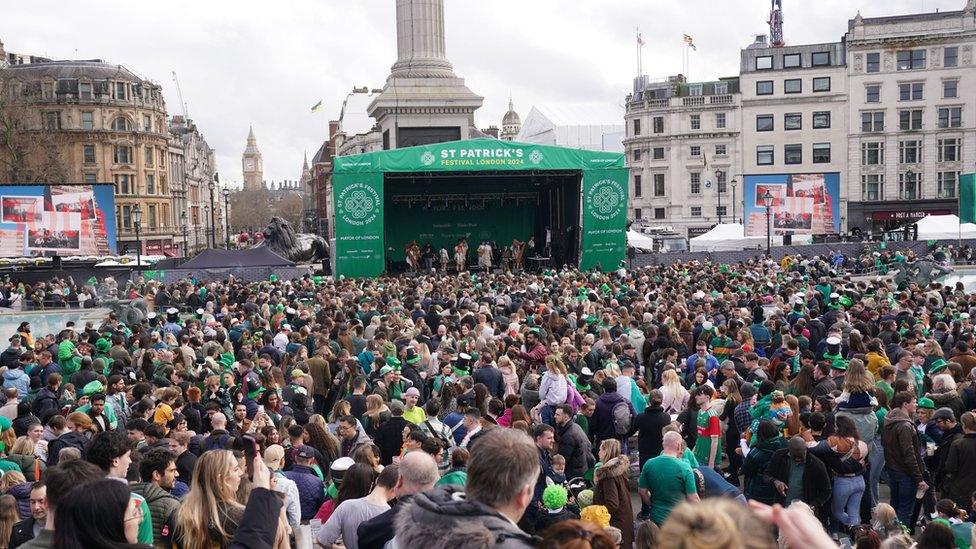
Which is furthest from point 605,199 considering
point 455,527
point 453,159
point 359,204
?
point 455,527

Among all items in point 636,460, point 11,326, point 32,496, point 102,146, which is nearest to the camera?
point 32,496

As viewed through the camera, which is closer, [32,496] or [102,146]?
[32,496]

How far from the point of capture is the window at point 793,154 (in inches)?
2817

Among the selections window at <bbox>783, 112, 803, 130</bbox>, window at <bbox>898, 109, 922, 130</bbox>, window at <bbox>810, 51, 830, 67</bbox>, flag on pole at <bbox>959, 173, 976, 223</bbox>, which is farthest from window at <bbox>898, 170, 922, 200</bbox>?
flag on pole at <bbox>959, 173, 976, 223</bbox>

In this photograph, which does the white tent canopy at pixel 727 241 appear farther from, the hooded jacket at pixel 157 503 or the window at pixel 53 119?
the window at pixel 53 119

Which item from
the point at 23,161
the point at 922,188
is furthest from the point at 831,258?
the point at 23,161

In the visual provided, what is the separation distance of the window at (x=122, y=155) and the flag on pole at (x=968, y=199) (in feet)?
224

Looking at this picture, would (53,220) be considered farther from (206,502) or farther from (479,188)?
(206,502)

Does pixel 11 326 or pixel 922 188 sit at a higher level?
pixel 922 188

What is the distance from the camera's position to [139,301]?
24891 millimetres

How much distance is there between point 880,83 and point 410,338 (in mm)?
62085

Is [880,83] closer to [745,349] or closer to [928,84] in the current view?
[928,84]

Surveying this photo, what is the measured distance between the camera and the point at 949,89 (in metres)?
67.7

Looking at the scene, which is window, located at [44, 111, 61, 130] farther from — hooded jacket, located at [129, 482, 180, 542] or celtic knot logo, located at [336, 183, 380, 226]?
hooded jacket, located at [129, 482, 180, 542]
